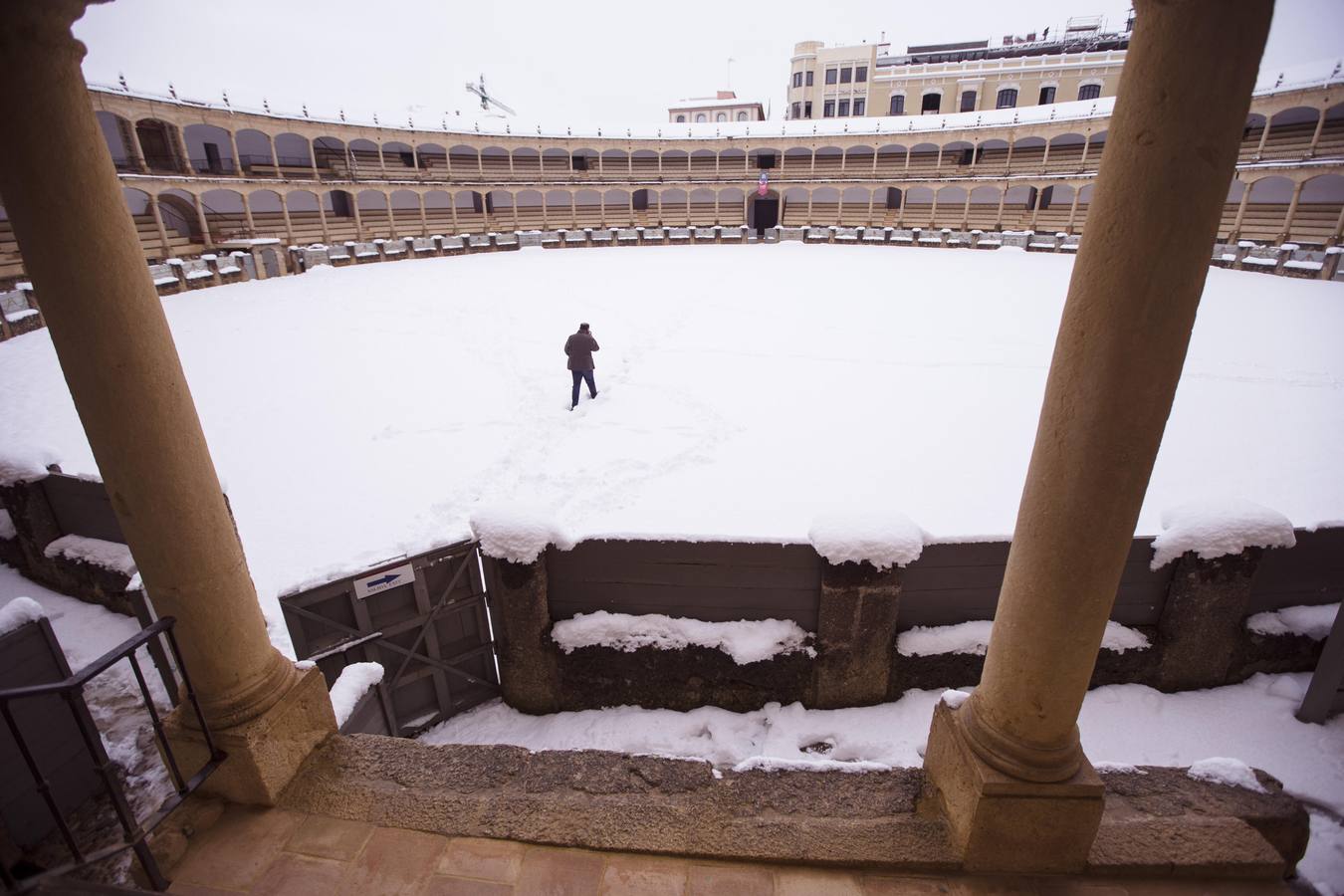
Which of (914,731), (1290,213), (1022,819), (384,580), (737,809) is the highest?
(1290,213)

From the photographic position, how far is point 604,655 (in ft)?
16.6

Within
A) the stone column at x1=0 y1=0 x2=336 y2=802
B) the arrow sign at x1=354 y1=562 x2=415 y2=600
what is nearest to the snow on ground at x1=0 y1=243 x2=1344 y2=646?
the arrow sign at x1=354 y1=562 x2=415 y2=600

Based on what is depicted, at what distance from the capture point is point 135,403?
Result: 97.5 inches

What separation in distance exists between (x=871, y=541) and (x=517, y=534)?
8.51ft

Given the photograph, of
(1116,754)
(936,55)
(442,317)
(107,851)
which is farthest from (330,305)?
(936,55)

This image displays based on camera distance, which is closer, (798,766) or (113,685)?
(798,766)

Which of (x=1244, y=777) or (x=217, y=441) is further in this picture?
(x=217, y=441)

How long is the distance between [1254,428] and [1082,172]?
27.6 meters

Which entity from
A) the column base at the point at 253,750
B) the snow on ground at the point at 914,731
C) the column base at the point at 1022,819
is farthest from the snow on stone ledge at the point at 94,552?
the column base at the point at 1022,819

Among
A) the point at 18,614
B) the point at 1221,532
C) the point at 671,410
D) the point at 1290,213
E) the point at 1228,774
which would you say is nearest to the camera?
the point at 1228,774

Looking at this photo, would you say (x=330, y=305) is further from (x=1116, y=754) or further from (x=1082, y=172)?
(x=1082, y=172)

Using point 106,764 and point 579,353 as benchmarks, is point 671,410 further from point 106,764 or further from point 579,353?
point 106,764

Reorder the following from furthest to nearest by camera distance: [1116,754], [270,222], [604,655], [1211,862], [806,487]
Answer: [270,222] < [806,487] < [604,655] < [1116,754] < [1211,862]

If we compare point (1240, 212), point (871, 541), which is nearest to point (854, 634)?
point (871, 541)
